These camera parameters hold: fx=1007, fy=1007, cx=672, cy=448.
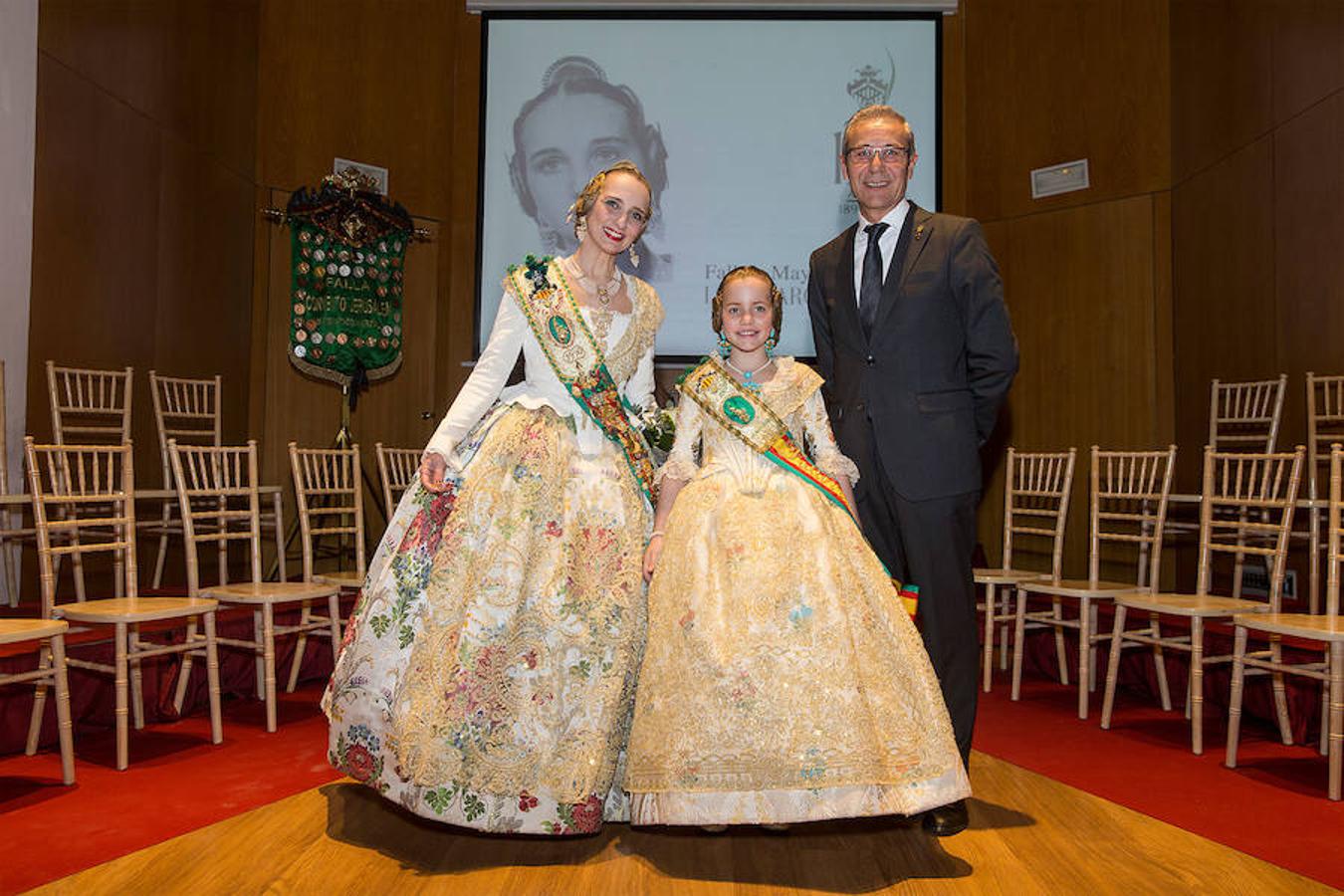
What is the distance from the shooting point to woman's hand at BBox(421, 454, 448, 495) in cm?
243

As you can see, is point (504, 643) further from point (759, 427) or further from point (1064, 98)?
point (1064, 98)

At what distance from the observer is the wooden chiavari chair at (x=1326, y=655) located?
284 centimetres

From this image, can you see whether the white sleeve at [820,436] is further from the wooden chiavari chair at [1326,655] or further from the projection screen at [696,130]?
the projection screen at [696,130]

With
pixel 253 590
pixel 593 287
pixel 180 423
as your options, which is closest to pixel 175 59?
pixel 180 423

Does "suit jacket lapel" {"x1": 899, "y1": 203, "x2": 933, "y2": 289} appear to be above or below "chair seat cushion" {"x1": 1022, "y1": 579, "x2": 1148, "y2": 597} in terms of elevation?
above

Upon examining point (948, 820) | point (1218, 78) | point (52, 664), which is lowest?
point (948, 820)

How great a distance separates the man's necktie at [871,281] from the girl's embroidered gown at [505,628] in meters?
0.70

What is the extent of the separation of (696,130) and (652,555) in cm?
452

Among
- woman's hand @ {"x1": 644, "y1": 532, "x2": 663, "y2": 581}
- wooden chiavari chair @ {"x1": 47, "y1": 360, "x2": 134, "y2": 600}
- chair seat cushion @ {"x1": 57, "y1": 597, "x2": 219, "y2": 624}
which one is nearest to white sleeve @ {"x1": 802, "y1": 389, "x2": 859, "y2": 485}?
woman's hand @ {"x1": 644, "y1": 532, "x2": 663, "y2": 581}

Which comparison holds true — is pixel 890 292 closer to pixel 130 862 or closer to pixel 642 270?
pixel 130 862

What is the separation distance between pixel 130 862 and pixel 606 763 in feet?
3.52

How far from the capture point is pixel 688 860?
218 cm

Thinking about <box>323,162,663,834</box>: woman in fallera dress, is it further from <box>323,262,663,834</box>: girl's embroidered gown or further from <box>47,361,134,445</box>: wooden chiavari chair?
<box>47,361,134,445</box>: wooden chiavari chair

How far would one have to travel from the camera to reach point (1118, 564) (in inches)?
219
